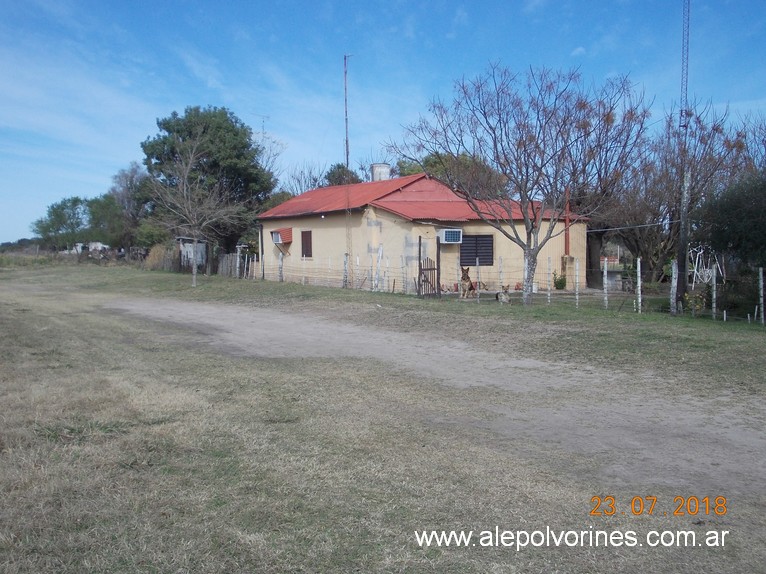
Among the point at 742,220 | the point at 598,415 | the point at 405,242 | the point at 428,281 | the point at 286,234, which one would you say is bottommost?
the point at 598,415

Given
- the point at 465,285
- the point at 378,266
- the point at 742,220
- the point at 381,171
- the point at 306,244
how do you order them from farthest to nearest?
the point at 381,171, the point at 306,244, the point at 378,266, the point at 465,285, the point at 742,220

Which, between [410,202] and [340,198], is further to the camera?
[340,198]

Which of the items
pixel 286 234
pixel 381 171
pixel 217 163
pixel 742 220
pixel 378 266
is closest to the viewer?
pixel 742 220

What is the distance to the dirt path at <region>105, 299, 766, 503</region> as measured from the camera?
16.8 ft

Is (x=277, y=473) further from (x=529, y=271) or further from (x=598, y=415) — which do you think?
(x=529, y=271)

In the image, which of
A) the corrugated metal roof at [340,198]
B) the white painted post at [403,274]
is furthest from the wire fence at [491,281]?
the corrugated metal roof at [340,198]

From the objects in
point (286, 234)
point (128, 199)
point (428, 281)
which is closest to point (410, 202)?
point (428, 281)

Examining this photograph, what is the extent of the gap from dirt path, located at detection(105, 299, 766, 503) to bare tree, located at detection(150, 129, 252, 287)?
1921cm

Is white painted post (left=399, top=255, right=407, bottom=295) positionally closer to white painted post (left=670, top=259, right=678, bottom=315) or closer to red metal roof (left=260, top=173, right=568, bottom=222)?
red metal roof (left=260, top=173, right=568, bottom=222)

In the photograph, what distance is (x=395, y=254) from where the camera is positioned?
78.1ft

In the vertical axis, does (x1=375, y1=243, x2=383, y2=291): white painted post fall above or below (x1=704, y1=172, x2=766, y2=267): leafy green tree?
below

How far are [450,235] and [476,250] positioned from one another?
68.2 inches

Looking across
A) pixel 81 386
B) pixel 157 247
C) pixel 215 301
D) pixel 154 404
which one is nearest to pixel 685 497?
pixel 154 404

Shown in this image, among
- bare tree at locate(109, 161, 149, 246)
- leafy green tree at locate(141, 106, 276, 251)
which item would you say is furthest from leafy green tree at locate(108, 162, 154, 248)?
leafy green tree at locate(141, 106, 276, 251)
